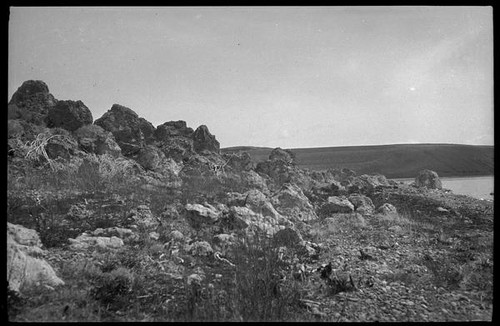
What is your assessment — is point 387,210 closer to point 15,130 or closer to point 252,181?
point 252,181

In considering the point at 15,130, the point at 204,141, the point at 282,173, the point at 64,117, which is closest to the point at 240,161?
the point at 282,173

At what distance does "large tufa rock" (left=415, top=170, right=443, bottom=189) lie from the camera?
17516mm

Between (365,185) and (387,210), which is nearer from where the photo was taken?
(387,210)

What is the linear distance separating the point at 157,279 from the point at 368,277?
10.2ft

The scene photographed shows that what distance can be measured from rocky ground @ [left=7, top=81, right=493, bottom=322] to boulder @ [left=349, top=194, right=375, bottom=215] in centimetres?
6

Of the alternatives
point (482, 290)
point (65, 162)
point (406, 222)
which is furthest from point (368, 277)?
point (65, 162)

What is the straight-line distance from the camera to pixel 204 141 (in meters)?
15.6

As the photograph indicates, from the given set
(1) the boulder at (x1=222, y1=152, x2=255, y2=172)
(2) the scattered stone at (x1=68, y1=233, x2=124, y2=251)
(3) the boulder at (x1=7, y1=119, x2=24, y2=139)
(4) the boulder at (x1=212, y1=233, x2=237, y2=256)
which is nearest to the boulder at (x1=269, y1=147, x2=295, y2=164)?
(1) the boulder at (x1=222, y1=152, x2=255, y2=172)

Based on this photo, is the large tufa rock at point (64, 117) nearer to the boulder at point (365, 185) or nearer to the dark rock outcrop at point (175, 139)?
the dark rock outcrop at point (175, 139)

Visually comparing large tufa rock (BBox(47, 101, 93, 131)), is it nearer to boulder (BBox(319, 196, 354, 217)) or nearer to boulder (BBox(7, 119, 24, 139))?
boulder (BBox(7, 119, 24, 139))

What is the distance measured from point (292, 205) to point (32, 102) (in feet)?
39.9

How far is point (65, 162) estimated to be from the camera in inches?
385

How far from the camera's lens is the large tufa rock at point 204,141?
1549cm
